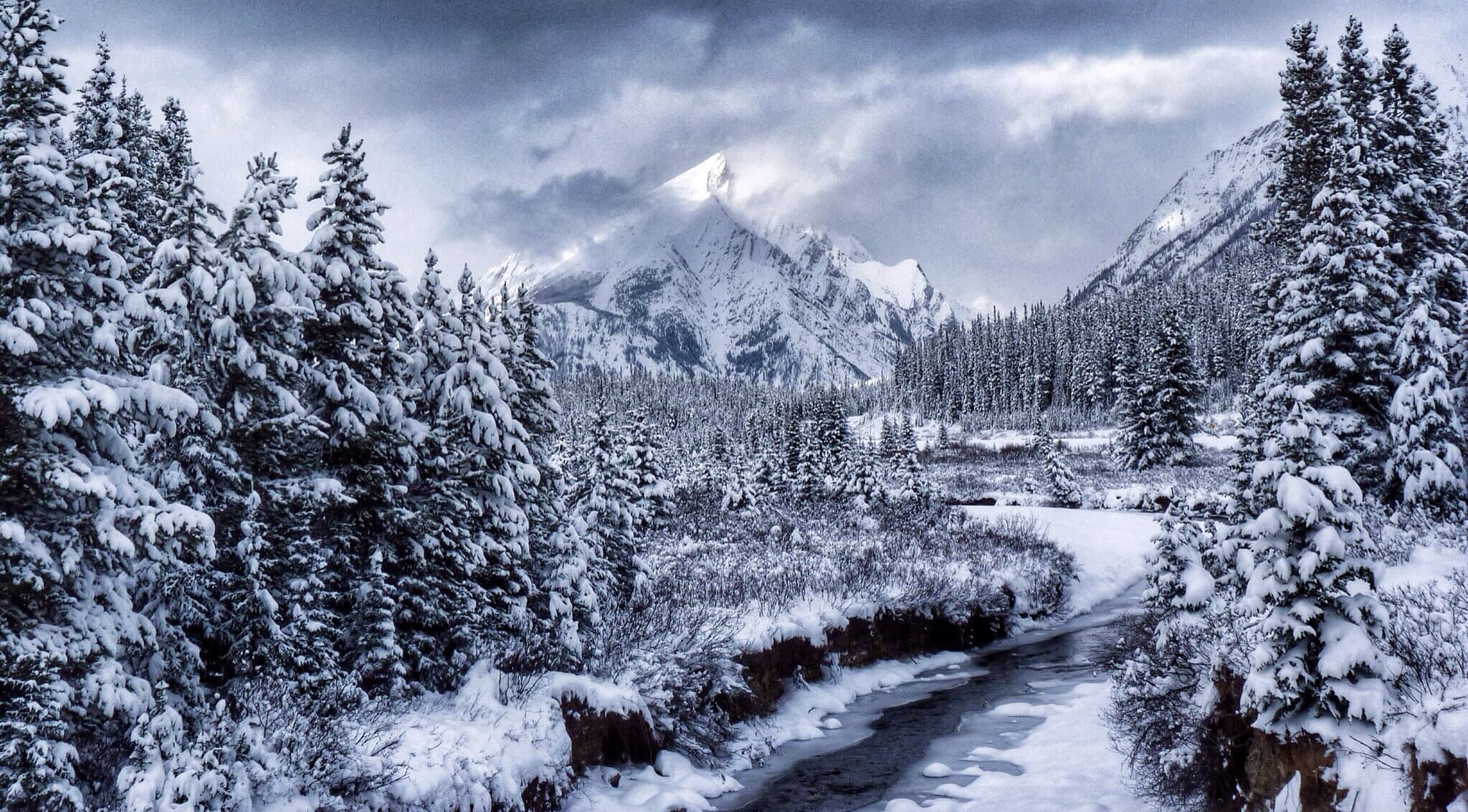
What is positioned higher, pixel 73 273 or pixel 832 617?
pixel 73 273

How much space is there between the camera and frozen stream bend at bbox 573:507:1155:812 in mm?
11570

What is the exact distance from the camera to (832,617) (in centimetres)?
1933

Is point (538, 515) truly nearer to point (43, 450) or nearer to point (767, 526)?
point (43, 450)

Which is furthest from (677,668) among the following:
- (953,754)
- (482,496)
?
(953,754)

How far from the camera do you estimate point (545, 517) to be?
15.1 metres

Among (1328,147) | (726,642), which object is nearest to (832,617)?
(726,642)

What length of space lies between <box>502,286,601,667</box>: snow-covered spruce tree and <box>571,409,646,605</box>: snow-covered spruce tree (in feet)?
6.24

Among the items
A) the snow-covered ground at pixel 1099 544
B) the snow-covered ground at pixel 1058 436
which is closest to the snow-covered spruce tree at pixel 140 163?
the snow-covered ground at pixel 1099 544

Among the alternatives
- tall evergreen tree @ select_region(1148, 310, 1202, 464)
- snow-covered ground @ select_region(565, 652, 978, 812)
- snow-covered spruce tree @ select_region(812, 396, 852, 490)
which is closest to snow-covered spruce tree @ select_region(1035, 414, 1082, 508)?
tall evergreen tree @ select_region(1148, 310, 1202, 464)

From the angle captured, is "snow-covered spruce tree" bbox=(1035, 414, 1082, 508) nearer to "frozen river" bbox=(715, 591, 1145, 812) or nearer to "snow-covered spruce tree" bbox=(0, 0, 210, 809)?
"frozen river" bbox=(715, 591, 1145, 812)

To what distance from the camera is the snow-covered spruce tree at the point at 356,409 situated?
11.7 m

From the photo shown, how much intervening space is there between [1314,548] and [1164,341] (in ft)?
199

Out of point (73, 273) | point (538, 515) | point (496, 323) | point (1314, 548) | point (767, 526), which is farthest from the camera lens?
point (767, 526)

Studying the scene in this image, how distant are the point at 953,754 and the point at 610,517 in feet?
29.1
